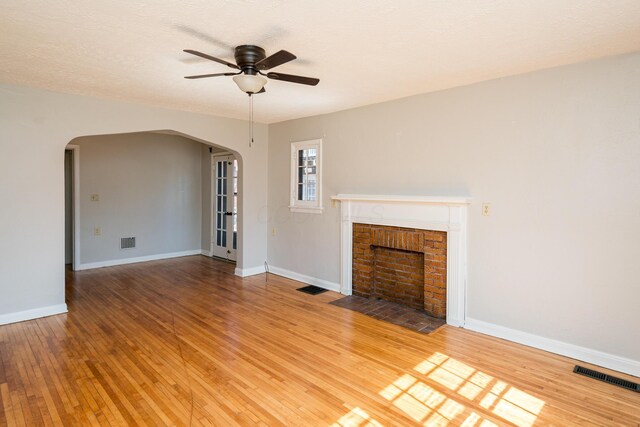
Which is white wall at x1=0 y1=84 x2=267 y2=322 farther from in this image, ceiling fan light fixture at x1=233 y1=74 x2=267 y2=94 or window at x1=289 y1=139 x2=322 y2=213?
ceiling fan light fixture at x1=233 y1=74 x2=267 y2=94

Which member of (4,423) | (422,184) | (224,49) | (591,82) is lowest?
(4,423)

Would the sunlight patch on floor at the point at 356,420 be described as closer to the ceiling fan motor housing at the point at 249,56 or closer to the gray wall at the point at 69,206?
the ceiling fan motor housing at the point at 249,56

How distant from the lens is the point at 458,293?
3918 mm

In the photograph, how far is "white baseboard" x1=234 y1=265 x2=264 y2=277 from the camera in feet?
19.8

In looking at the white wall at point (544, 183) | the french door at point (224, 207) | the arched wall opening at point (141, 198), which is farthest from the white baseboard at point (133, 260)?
the white wall at point (544, 183)

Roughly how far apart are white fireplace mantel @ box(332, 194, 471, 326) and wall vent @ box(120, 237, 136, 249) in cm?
451

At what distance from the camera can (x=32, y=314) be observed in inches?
161

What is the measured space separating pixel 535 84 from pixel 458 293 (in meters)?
2.18

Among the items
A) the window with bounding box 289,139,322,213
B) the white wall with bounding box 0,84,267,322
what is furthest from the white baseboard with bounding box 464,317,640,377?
the white wall with bounding box 0,84,267,322

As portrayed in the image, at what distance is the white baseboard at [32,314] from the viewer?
3.95 metres

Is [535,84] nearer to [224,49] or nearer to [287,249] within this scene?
[224,49]

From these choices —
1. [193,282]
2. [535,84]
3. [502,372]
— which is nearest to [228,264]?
[193,282]

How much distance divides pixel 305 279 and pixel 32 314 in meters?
3.40

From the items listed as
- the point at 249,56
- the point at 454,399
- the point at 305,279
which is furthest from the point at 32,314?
the point at 454,399
